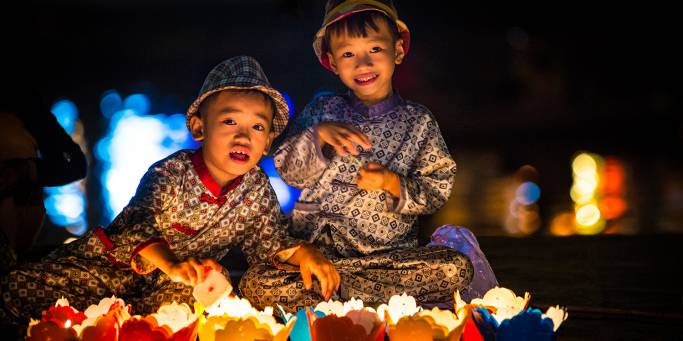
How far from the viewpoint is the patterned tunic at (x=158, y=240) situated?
267cm

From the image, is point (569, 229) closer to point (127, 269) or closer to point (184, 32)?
point (127, 269)

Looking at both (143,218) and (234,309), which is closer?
(234,309)

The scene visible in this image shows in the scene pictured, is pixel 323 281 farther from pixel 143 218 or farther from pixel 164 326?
pixel 164 326

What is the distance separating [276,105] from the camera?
3.02 m

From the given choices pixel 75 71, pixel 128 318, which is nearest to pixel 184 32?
pixel 75 71

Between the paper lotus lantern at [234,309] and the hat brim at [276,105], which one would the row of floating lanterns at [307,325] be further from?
the hat brim at [276,105]

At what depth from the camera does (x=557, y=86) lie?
11.1m

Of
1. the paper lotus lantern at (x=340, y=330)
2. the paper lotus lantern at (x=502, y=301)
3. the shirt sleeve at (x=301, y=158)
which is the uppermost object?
the shirt sleeve at (x=301, y=158)

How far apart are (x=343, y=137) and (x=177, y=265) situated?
887 millimetres

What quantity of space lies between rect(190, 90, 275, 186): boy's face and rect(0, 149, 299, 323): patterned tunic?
0.10 m

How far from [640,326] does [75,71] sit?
889 cm

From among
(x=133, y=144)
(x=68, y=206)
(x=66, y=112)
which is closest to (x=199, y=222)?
(x=68, y=206)

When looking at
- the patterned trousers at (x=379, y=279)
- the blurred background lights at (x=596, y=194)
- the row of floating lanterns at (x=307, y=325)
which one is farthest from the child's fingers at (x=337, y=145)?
the blurred background lights at (x=596, y=194)

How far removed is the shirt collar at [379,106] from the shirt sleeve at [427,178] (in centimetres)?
15
